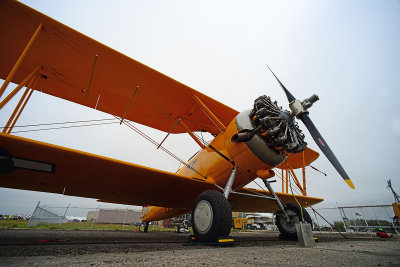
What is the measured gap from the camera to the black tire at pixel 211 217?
2.66 metres

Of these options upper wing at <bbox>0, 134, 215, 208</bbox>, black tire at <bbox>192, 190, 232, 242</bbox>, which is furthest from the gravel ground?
upper wing at <bbox>0, 134, 215, 208</bbox>

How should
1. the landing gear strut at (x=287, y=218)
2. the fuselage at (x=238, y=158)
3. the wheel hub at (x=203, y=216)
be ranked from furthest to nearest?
the landing gear strut at (x=287, y=218), the fuselage at (x=238, y=158), the wheel hub at (x=203, y=216)

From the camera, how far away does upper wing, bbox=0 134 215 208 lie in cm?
270

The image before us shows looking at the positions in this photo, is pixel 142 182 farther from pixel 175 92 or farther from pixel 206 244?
pixel 175 92

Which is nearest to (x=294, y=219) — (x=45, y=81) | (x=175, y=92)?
(x=175, y=92)

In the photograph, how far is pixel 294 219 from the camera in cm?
443

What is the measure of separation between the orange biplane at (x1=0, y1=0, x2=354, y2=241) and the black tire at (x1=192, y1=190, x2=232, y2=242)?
0.01m

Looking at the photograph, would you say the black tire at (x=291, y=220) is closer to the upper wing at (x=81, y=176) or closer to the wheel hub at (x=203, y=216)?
the upper wing at (x=81, y=176)

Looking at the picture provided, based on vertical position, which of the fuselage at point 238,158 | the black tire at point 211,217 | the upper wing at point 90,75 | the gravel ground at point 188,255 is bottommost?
the gravel ground at point 188,255

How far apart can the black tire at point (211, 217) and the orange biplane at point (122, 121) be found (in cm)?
1

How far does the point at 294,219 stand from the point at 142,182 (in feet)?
12.1

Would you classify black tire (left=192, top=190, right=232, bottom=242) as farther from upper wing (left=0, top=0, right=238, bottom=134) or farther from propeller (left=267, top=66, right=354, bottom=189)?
upper wing (left=0, top=0, right=238, bottom=134)

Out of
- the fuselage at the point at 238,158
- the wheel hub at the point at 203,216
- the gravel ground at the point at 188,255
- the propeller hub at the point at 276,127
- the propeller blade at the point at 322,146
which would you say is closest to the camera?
the gravel ground at the point at 188,255

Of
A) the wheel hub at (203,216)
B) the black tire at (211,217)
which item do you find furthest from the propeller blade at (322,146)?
the wheel hub at (203,216)
